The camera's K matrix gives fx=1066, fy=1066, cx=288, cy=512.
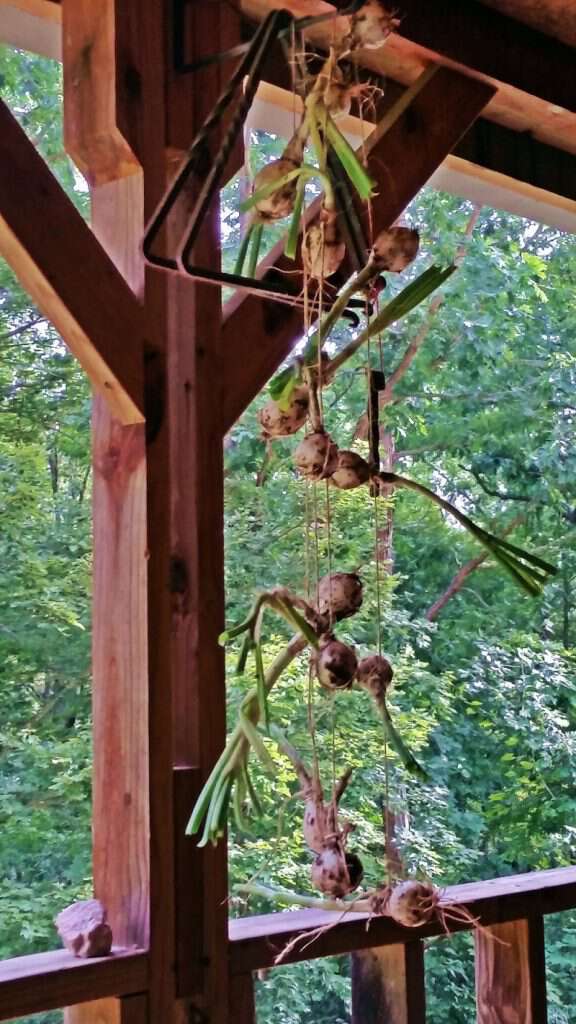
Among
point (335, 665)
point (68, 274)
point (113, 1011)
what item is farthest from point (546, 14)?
point (113, 1011)

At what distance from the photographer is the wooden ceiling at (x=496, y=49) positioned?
51.7 inches

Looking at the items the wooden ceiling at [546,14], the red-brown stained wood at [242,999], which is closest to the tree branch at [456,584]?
the wooden ceiling at [546,14]

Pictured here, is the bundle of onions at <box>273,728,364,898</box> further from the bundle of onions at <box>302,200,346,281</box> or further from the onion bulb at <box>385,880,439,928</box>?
the bundle of onions at <box>302,200,346,281</box>

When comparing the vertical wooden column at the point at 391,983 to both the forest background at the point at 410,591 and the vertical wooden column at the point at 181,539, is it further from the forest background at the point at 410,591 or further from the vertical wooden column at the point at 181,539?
the forest background at the point at 410,591

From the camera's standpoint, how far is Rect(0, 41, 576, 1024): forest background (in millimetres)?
3963

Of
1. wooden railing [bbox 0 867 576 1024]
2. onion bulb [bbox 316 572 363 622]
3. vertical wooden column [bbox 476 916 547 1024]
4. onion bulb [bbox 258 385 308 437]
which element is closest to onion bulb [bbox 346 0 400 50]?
onion bulb [bbox 258 385 308 437]

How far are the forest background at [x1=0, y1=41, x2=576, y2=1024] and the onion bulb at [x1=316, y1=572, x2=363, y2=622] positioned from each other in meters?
2.98

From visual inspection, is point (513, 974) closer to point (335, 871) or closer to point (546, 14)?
point (335, 871)

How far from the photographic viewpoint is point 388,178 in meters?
1.30

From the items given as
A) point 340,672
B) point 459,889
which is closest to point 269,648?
point 459,889

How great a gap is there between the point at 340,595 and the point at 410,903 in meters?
0.20

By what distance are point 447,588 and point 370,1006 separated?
437cm

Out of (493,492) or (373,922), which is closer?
(373,922)

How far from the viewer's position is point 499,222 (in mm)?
5539
